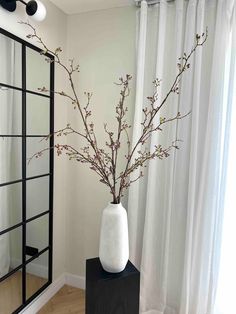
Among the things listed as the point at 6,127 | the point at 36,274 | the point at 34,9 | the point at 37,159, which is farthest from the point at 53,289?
the point at 34,9

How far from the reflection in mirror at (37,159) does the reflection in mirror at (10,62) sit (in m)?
0.43

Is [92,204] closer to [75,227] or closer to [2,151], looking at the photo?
[75,227]

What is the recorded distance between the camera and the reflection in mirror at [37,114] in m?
1.83

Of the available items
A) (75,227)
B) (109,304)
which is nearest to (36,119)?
(75,227)

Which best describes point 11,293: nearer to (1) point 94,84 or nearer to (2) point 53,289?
(2) point 53,289

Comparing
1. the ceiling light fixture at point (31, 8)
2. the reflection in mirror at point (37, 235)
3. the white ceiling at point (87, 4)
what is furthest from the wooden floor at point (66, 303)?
the white ceiling at point (87, 4)

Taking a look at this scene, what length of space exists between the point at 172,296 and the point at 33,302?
1116 mm

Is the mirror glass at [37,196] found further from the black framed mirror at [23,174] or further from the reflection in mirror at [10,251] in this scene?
the reflection in mirror at [10,251]

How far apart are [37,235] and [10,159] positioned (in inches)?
27.2

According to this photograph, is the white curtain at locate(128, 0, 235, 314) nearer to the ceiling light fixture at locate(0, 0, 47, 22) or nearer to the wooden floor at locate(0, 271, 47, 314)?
the ceiling light fixture at locate(0, 0, 47, 22)

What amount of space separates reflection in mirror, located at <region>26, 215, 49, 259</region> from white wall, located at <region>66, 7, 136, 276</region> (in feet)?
0.97

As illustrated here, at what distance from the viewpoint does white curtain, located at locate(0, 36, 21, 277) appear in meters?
1.60

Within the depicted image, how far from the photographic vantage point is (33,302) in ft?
6.47

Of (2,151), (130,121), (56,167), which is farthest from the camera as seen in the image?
(56,167)
